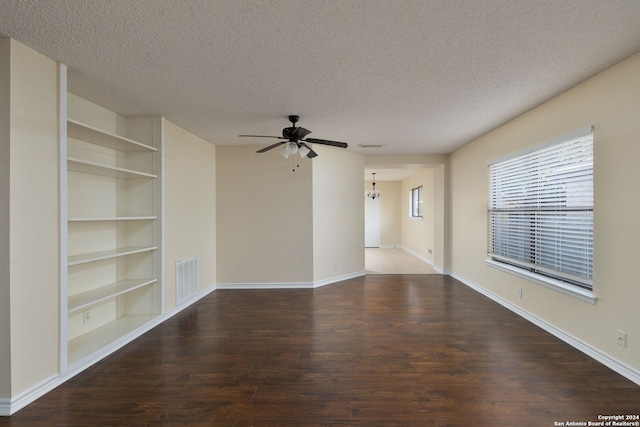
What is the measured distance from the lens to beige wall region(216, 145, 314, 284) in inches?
197

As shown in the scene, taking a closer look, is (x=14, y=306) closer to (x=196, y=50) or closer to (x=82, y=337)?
(x=82, y=337)

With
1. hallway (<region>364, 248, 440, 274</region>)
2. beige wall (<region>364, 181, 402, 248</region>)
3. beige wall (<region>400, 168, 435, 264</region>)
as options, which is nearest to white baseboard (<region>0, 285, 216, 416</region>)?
hallway (<region>364, 248, 440, 274</region>)

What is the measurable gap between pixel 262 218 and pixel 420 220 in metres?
5.08

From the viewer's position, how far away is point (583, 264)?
2717 mm

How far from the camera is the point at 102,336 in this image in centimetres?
289

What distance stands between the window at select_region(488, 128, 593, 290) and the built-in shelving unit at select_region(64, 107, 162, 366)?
14.4 ft

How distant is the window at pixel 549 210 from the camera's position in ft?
8.85

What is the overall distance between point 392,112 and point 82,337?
400 cm

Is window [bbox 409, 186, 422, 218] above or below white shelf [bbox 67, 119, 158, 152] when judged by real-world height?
below

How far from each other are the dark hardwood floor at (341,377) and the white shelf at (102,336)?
0.53 ft

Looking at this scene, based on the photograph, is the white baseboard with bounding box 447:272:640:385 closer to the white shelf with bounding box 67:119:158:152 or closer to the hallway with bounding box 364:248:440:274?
the hallway with bounding box 364:248:440:274

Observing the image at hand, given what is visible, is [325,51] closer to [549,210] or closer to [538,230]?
[549,210]

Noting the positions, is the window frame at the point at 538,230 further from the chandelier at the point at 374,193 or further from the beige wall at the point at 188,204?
the chandelier at the point at 374,193

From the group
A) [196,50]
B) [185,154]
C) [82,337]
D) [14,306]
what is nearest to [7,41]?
[196,50]
